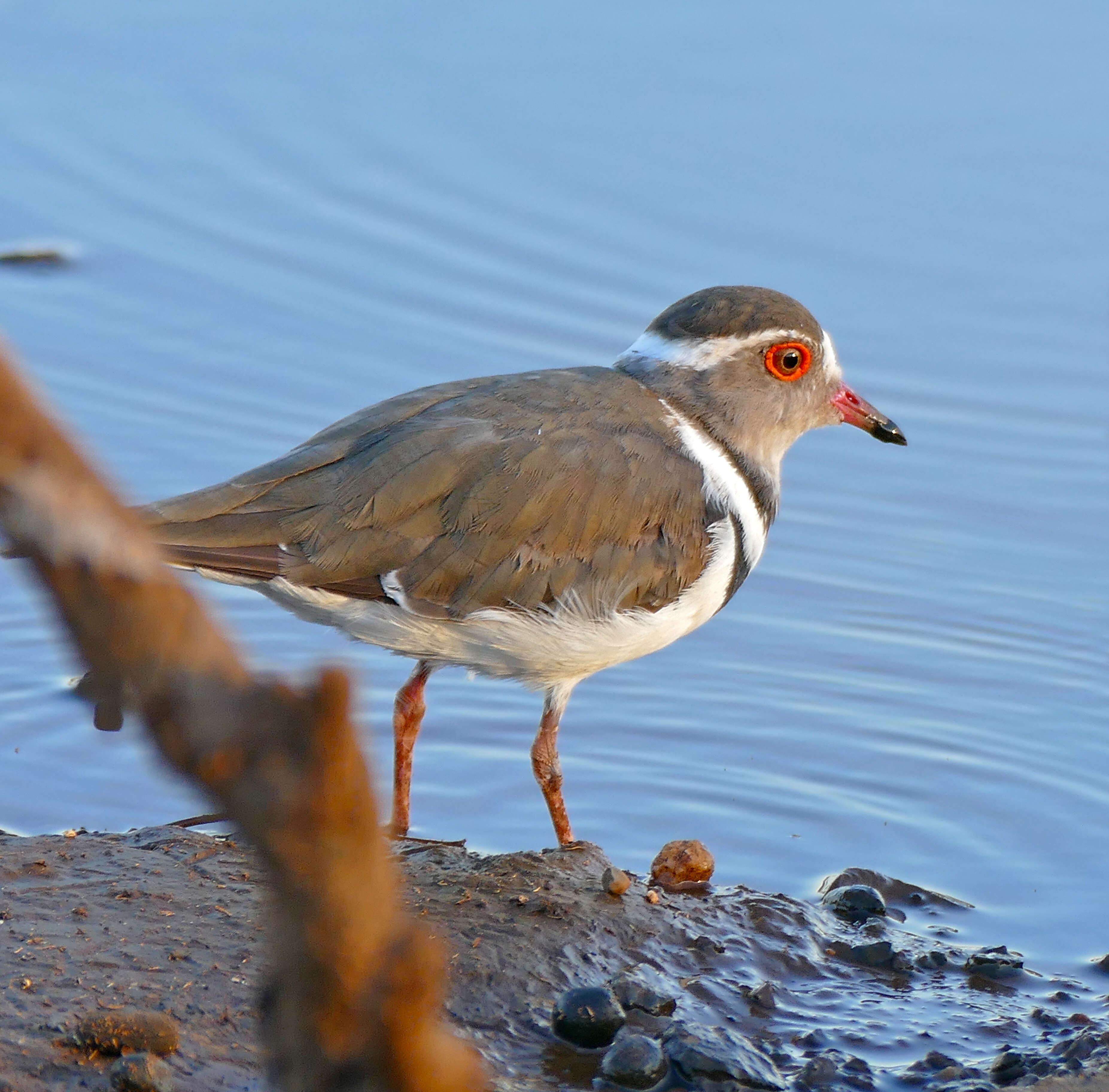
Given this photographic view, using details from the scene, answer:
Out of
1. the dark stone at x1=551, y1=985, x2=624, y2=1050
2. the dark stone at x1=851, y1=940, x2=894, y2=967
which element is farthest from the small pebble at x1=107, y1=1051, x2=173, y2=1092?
the dark stone at x1=851, y1=940, x2=894, y2=967

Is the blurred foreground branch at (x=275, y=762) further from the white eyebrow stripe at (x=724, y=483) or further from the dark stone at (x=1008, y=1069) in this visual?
the white eyebrow stripe at (x=724, y=483)

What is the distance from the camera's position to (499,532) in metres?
5.82

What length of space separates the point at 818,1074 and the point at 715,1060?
1.21ft

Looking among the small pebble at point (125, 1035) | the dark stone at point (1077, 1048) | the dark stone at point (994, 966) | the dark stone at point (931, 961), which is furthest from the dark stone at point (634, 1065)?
the dark stone at point (994, 966)

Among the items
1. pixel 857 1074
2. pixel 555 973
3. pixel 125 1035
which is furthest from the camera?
pixel 555 973

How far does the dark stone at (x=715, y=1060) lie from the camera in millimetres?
4551

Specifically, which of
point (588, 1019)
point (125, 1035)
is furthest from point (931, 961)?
point (125, 1035)

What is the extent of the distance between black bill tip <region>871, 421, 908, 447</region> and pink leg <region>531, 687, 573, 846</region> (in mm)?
2019

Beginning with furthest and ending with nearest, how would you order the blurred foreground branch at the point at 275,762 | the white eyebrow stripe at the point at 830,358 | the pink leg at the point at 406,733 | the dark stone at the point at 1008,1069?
the white eyebrow stripe at the point at 830,358, the pink leg at the point at 406,733, the dark stone at the point at 1008,1069, the blurred foreground branch at the point at 275,762

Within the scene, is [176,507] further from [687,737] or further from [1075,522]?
[1075,522]

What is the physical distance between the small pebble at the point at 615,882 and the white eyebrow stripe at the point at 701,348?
85.0 inches

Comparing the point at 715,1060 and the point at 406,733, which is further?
the point at 406,733

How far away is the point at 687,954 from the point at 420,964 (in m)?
4.07

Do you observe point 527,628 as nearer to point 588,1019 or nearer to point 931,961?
point 588,1019
